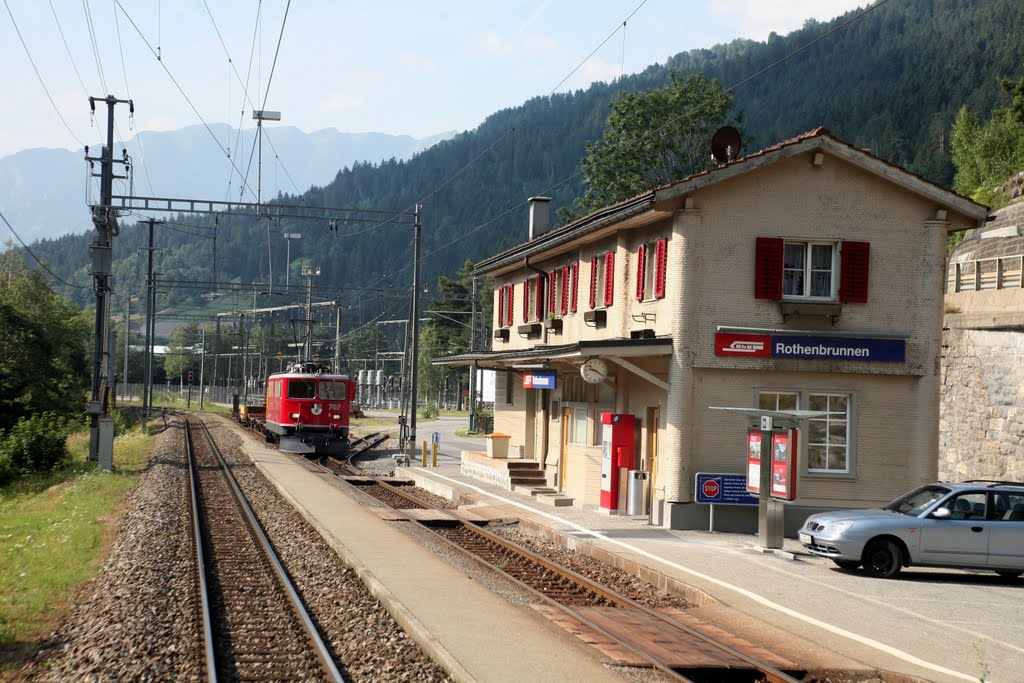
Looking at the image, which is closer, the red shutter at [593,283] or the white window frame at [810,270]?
the white window frame at [810,270]

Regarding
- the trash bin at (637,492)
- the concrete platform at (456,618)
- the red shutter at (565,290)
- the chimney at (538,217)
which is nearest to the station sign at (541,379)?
the red shutter at (565,290)

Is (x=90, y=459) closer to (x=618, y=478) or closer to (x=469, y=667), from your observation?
(x=618, y=478)

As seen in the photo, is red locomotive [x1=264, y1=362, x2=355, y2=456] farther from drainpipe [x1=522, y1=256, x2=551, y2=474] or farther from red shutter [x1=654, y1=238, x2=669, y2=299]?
red shutter [x1=654, y1=238, x2=669, y2=299]

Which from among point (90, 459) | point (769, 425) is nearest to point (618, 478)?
point (769, 425)

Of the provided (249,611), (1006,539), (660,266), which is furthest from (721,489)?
(249,611)

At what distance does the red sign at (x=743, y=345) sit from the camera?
66.9 feet

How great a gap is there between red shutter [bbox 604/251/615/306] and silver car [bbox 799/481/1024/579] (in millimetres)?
8960

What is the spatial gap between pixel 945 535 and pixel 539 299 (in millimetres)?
16287

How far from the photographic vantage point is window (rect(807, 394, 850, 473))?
2066cm

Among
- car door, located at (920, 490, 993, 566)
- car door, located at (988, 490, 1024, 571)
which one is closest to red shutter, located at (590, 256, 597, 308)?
car door, located at (920, 490, 993, 566)

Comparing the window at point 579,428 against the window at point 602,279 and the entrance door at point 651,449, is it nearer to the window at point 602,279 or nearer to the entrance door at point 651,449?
the window at point 602,279

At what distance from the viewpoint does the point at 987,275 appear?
28.0 meters

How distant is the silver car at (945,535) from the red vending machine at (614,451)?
242 inches

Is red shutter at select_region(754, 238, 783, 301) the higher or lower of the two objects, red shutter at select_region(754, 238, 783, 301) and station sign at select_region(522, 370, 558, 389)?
the higher
